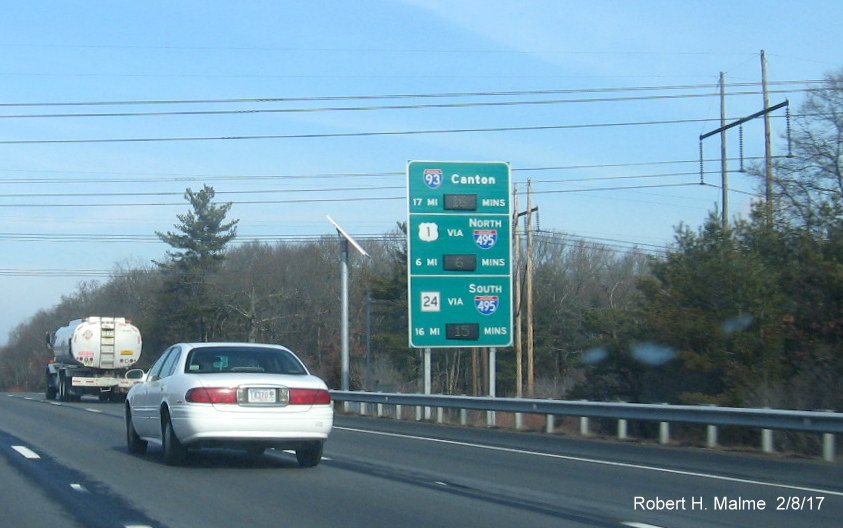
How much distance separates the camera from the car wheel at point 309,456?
42.5 ft

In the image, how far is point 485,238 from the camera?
2508 cm

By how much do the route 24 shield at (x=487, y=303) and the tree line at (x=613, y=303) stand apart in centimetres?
431

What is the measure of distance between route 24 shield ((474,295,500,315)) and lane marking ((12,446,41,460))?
1212 cm

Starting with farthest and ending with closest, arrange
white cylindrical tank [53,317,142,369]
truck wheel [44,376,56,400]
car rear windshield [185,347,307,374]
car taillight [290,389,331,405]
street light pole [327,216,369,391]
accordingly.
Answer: truck wheel [44,376,56,400] < white cylindrical tank [53,317,142,369] < street light pole [327,216,369,391] < car rear windshield [185,347,307,374] < car taillight [290,389,331,405]

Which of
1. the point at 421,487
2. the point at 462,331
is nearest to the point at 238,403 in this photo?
the point at 421,487

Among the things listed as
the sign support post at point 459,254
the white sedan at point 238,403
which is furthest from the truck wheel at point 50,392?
the white sedan at point 238,403

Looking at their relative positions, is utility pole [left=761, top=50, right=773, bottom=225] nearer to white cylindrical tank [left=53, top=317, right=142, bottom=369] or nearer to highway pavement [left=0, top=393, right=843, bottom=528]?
highway pavement [left=0, top=393, right=843, bottom=528]

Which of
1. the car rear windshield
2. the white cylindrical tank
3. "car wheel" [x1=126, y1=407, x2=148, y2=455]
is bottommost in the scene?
"car wheel" [x1=126, y1=407, x2=148, y2=455]

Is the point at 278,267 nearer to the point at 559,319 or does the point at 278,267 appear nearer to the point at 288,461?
the point at 559,319

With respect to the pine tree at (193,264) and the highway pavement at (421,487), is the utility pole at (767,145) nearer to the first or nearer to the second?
the highway pavement at (421,487)

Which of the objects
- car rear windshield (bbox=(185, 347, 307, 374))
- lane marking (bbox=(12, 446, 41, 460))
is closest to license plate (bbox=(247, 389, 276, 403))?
car rear windshield (bbox=(185, 347, 307, 374))

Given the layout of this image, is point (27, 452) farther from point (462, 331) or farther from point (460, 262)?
point (460, 262)

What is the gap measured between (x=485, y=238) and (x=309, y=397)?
1321cm

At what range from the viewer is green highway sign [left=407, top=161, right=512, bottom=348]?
2467 cm
